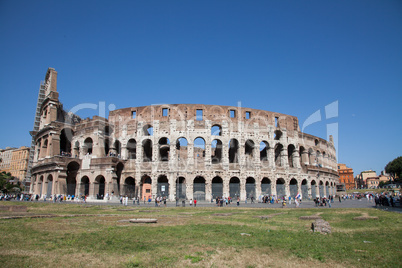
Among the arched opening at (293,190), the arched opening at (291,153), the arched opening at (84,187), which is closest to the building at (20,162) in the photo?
the arched opening at (84,187)

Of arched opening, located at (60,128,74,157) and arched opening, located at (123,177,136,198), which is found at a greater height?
arched opening, located at (60,128,74,157)

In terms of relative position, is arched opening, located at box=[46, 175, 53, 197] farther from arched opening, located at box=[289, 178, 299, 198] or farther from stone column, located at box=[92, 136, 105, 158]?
arched opening, located at box=[289, 178, 299, 198]

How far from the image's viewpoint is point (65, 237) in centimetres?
812

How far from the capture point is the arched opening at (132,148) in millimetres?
37406

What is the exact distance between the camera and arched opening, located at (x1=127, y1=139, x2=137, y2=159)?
3741 cm

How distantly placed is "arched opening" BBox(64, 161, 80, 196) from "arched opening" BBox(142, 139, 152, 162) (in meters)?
9.19

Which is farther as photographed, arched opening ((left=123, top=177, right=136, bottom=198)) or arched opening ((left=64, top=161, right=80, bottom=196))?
arched opening ((left=64, top=161, right=80, bottom=196))

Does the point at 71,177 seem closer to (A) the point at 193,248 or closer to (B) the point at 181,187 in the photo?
(B) the point at 181,187

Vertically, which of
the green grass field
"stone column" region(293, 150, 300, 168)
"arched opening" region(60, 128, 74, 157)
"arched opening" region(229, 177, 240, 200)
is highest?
"arched opening" region(60, 128, 74, 157)

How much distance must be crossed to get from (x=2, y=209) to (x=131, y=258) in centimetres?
1463

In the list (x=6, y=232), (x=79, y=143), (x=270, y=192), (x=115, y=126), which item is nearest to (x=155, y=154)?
(x=115, y=126)

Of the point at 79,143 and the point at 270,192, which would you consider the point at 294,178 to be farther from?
the point at 79,143

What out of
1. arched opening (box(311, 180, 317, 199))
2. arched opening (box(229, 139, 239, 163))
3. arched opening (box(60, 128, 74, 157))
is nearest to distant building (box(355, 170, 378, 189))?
arched opening (box(311, 180, 317, 199))

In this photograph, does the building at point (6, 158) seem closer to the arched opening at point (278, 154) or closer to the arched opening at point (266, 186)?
the arched opening at point (266, 186)
